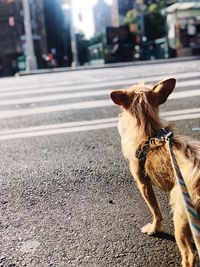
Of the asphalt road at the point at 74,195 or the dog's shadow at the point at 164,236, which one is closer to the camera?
the asphalt road at the point at 74,195

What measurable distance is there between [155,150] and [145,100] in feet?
1.21

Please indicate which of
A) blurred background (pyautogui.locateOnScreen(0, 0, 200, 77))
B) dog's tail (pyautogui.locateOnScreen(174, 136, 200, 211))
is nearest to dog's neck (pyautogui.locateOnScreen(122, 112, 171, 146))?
dog's tail (pyautogui.locateOnScreen(174, 136, 200, 211))

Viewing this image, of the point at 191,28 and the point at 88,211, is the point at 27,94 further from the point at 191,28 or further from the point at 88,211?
the point at 191,28

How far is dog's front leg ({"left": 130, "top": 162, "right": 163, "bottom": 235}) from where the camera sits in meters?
2.88

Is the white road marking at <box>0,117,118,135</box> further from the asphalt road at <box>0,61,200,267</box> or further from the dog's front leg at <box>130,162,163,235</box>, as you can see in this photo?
the dog's front leg at <box>130,162,163,235</box>

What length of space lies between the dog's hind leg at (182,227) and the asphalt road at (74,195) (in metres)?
0.28

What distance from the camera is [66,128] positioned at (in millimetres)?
6199

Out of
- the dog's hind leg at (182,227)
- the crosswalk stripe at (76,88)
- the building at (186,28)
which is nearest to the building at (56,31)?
the building at (186,28)

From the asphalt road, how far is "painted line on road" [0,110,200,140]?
0.02 m

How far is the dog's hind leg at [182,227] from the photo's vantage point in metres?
2.21

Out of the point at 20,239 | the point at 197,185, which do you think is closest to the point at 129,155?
the point at 197,185

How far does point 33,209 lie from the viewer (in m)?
3.51

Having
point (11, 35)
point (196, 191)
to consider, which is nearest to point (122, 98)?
point (196, 191)

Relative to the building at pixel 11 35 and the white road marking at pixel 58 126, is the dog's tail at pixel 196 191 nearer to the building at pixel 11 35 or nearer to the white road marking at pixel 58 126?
the white road marking at pixel 58 126
